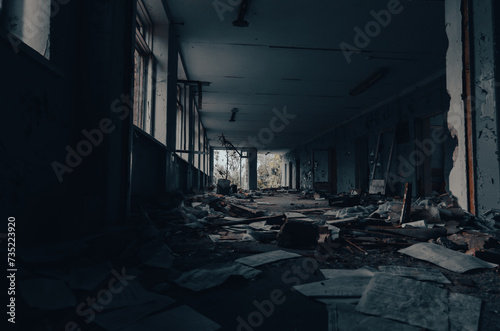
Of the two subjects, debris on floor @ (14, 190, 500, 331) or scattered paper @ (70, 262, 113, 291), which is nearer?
debris on floor @ (14, 190, 500, 331)

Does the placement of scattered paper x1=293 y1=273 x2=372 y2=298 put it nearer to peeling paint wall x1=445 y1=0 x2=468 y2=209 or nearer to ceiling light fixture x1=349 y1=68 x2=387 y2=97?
peeling paint wall x1=445 y1=0 x2=468 y2=209

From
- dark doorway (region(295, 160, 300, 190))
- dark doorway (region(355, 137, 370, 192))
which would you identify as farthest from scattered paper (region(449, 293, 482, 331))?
dark doorway (region(295, 160, 300, 190))

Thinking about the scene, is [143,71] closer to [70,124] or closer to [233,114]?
→ [70,124]

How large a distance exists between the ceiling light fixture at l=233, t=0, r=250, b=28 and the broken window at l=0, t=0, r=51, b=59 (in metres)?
2.92

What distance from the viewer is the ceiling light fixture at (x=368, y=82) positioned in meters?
6.76

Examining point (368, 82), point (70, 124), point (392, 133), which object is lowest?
point (70, 124)

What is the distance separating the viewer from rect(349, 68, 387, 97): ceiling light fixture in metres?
6.76

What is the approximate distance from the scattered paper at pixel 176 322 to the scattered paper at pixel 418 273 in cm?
112

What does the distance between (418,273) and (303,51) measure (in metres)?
5.11

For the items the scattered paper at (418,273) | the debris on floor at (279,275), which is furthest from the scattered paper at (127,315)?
the scattered paper at (418,273)

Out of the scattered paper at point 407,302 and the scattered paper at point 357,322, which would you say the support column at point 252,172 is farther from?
the scattered paper at point 357,322

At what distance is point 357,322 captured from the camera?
1040 millimetres

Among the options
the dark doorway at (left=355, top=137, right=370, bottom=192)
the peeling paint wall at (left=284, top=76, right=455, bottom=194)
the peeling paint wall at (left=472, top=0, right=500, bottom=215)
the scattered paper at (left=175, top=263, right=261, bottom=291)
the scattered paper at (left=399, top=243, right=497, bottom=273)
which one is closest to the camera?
the scattered paper at (left=175, top=263, right=261, bottom=291)

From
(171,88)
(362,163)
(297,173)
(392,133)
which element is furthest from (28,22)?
(297,173)
